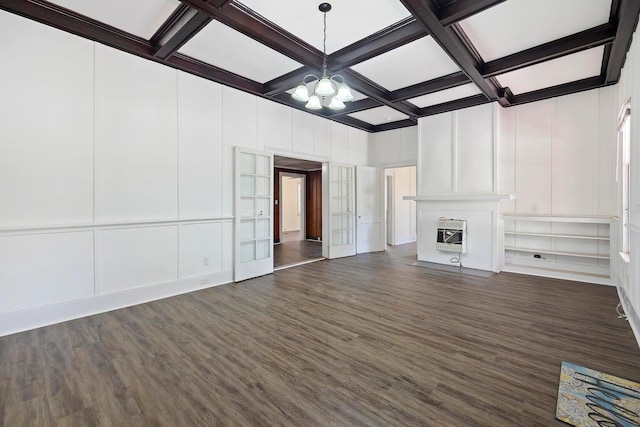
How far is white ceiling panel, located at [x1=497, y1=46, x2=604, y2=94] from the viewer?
3918 mm

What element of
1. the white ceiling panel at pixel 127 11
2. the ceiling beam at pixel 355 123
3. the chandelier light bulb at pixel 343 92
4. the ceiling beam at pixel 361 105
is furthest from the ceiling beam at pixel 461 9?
the ceiling beam at pixel 355 123

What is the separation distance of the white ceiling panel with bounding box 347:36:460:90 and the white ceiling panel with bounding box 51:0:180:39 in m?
2.37

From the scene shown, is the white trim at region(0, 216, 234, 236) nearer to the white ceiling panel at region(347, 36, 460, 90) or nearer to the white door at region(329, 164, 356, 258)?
the white door at region(329, 164, 356, 258)

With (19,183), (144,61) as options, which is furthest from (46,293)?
(144,61)

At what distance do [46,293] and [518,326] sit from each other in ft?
15.8

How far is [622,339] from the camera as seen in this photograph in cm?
268

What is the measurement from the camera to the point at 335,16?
3.00 m

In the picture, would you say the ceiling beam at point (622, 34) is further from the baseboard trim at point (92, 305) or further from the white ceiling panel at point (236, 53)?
the baseboard trim at point (92, 305)

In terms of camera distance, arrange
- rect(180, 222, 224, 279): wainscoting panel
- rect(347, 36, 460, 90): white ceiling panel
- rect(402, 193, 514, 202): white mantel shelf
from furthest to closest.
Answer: rect(402, 193, 514, 202): white mantel shelf
rect(180, 222, 224, 279): wainscoting panel
rect(347, 36, 460, 90): white ceiling panel

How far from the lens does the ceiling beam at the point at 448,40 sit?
2686 millimetres

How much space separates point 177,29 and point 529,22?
12.3 feet

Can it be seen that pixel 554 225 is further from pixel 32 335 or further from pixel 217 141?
pixel 32 335

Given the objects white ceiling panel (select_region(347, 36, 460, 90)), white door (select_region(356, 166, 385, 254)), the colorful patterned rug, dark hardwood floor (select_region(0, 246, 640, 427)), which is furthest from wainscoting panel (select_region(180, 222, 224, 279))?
the colorful patterned rug

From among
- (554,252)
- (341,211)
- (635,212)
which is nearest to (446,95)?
(341,211)
